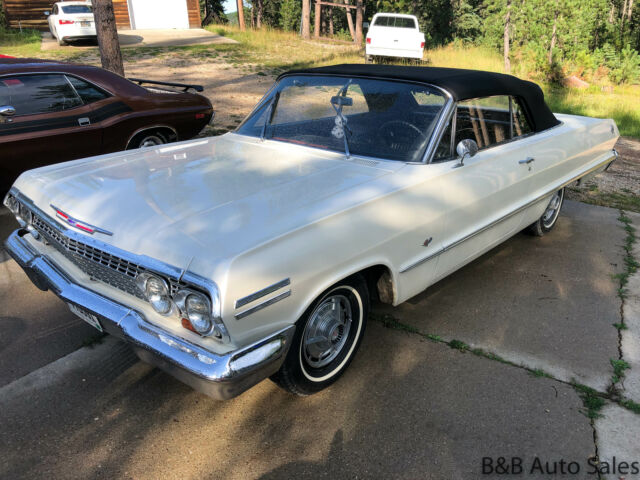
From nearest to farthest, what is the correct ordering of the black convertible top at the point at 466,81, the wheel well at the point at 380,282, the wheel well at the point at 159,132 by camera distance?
1. the wheel well at the point at 380,282
2. the black convertible top at the point at 466,81
3. the wheel well at the point at 159,132

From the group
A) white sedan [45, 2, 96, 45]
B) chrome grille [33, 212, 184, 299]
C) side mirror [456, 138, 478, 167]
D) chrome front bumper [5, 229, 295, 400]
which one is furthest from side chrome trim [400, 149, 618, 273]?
white sedan [45, 2, 96, 45]

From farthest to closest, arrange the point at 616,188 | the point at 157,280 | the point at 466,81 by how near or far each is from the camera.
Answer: the point at 616,188
the point at 466,81
the point at 157,280

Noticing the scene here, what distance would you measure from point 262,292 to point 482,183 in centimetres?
202

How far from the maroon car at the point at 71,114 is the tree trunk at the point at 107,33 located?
281 centimetres

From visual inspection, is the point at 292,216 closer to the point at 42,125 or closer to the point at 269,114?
the point at 269,114

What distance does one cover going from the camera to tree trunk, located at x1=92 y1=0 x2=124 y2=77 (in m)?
8.19

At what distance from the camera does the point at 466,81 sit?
3.68 metres

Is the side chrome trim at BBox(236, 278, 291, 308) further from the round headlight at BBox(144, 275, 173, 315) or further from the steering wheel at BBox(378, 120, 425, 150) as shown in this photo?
the steering wheel at BBox(378, 120, 425, 150)

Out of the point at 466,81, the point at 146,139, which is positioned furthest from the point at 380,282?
the point at 146,139

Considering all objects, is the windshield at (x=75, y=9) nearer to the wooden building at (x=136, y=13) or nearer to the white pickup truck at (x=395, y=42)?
the wooden building at (x=136, y=13)

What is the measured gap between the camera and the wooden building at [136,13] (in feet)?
77.1

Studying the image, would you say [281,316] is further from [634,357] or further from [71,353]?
[634,357]

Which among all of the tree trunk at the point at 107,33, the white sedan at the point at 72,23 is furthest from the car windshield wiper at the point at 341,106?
the white sedan at the point at 72,23

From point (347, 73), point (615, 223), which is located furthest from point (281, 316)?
point (615, 223)
